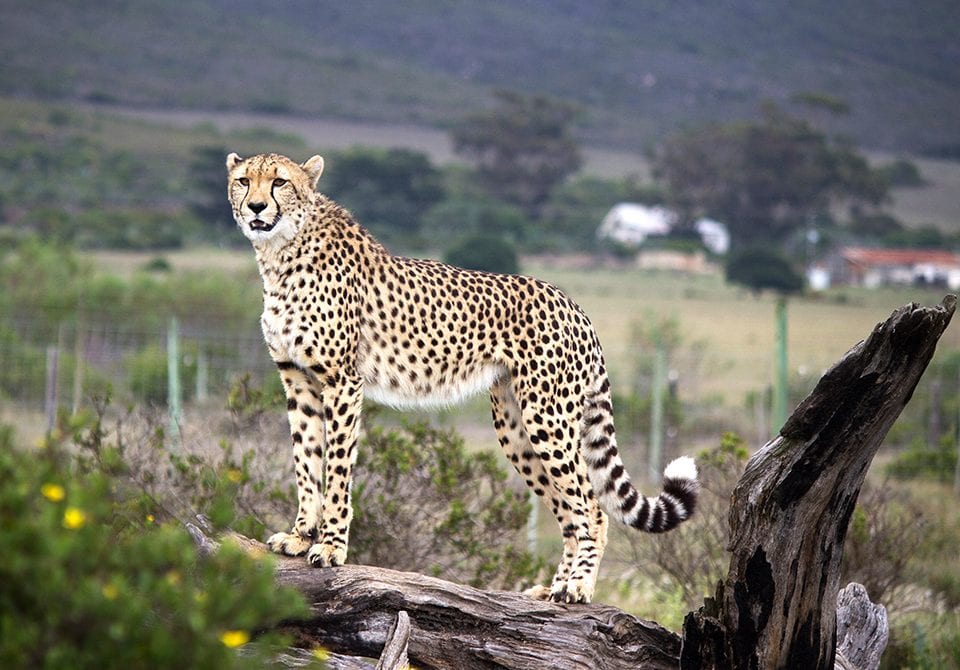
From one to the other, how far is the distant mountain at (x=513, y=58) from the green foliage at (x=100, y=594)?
73.8 m

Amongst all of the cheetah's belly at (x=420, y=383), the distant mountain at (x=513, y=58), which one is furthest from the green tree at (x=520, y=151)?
the cheetah's belly at (x=420, y=383)

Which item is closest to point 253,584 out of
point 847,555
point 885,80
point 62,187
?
point 847,555

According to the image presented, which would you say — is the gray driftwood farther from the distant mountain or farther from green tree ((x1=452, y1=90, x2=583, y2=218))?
the distant mountain

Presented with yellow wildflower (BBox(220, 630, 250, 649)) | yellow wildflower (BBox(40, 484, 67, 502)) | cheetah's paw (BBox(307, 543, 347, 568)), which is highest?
yellow wildflower (BBox(40, 484, 67, 502))

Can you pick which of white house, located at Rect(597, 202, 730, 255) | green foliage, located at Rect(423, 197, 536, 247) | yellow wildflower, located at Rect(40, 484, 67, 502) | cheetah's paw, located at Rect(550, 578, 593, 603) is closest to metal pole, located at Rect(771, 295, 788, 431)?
cheetah's paw, located at Rect(550, 578, 593, 603)

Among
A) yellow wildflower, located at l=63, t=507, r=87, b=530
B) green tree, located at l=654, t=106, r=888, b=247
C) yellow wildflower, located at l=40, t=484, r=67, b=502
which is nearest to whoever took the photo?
yellow wildflower, located at l=63, t=507, r=87, b=530

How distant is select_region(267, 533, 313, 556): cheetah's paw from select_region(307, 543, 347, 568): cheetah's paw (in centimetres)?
11

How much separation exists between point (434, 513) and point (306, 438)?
1.85m

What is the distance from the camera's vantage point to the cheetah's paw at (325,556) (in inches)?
220

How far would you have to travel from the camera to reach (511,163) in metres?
62.9

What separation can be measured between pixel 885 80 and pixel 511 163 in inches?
1677

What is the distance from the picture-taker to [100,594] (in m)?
3.17

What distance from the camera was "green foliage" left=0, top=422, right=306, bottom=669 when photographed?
10.4 feet

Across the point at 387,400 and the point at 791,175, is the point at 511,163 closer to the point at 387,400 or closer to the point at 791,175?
the point at 791,175
